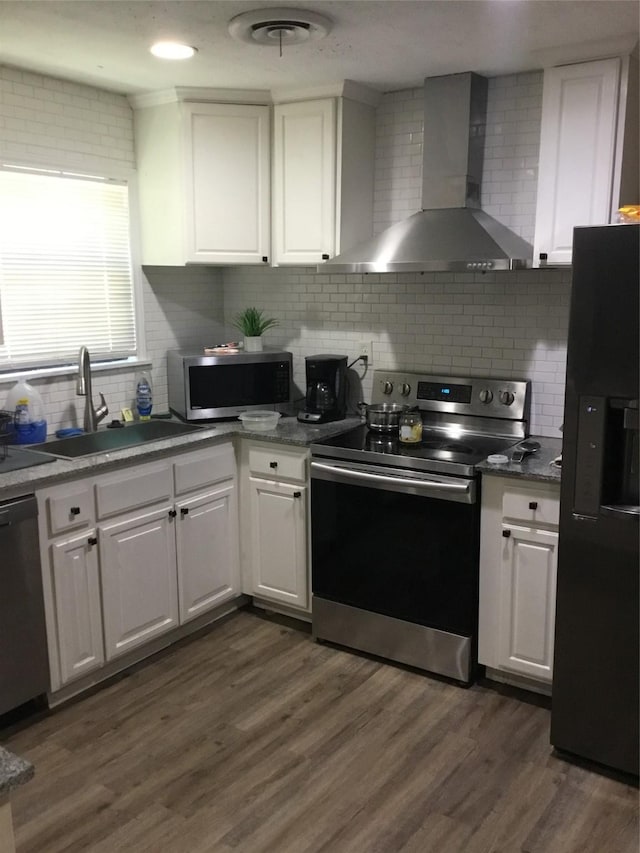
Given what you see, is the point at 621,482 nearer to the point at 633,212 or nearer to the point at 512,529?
the point at 512,529

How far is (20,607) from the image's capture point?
2.66m

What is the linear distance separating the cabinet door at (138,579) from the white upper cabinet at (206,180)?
4.38 feet

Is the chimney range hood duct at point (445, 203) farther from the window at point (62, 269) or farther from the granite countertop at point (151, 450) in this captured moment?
the window at point (62, 269)

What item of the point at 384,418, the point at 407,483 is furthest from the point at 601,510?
the point at 384,418

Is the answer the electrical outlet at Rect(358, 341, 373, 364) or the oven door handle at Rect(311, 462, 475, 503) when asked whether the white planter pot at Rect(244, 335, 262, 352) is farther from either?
the oven door handle at Rect(311, 462, 475, 503)

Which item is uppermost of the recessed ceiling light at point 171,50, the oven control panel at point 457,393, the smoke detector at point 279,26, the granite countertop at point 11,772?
the recessed ceiling light at point 171,50

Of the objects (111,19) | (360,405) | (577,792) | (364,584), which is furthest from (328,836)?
(111,19)

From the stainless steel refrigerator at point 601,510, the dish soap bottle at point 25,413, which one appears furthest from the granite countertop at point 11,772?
the dish soap bottle at point 25,413

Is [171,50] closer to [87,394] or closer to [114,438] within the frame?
[87,394]

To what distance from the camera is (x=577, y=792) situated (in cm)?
243

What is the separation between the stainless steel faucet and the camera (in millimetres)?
3406

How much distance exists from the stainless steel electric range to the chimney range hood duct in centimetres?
69

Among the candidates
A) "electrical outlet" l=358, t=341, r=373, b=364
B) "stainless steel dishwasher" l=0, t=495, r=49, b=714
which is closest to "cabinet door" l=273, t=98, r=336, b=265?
"electrical outlet" l=358, t=341, r=373, b=364

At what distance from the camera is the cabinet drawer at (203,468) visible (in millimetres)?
3285
